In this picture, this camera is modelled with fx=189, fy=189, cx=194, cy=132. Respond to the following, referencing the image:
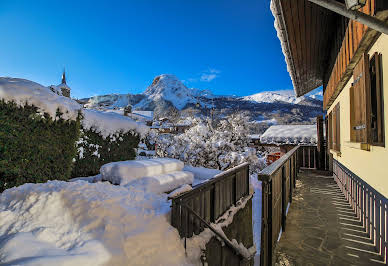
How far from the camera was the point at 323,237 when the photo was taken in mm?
3459

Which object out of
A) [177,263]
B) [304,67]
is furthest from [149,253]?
[304,67]

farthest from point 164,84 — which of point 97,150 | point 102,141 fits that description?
point 97,150

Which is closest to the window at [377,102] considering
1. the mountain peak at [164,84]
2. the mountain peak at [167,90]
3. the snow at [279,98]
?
the snow at [279,98]

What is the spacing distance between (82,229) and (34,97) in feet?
11.2

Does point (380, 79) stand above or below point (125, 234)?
above

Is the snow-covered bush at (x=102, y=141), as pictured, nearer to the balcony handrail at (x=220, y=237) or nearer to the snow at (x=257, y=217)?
the balcony handrail at (x=220, y=237)

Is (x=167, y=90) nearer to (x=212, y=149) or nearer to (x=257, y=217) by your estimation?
(x=212, y=149)

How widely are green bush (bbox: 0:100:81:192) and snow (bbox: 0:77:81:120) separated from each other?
0.39ft

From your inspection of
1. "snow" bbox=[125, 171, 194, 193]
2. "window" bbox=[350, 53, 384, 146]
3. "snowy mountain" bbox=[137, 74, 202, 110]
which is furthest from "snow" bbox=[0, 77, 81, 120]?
"snowy mountain" bbox=[137, 74, 202, 110]

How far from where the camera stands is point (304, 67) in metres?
7.73

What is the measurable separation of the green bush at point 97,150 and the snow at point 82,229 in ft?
9.72

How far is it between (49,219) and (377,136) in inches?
186

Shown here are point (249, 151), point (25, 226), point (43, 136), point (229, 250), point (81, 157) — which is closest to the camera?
point (25, 226)

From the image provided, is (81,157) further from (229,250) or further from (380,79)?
(380,79)
